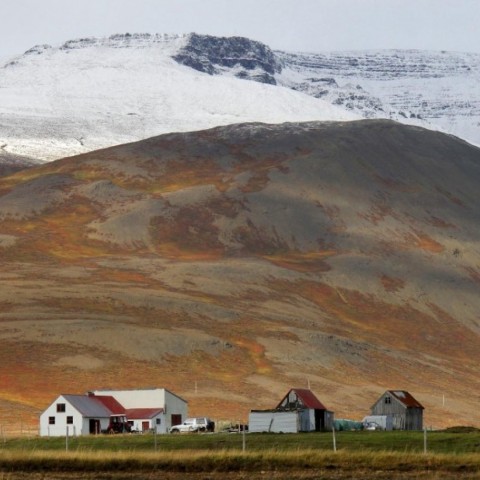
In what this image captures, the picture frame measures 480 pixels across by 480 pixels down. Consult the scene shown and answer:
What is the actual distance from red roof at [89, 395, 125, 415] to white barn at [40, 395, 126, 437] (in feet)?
1.96

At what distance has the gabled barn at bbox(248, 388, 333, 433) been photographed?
301 ft

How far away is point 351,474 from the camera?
174 feet

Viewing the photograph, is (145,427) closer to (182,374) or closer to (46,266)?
(182,374)

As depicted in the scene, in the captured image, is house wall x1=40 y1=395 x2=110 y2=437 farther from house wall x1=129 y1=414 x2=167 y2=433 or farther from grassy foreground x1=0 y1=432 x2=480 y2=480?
grassy foreground x1=0 y1=432 x2=480 y2=480

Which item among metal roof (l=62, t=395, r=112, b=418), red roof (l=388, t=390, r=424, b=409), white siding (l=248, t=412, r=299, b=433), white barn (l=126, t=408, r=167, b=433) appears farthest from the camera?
red roof (l=388, t=390, r=424, b=409)

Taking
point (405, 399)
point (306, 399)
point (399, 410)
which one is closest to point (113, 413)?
point (306, 399)

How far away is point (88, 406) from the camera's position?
324 feet

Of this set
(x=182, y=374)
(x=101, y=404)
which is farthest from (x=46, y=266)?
(x=101, y=404)

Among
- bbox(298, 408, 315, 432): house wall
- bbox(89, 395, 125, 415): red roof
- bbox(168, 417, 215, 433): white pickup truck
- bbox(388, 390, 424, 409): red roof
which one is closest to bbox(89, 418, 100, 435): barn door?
bbox(89, 395, 125, 415): red roof

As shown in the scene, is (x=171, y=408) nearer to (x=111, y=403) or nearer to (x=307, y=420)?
(x=111, y=403)

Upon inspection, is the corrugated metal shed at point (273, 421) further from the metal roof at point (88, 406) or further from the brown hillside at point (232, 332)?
the brown hillside at point (232, 332)

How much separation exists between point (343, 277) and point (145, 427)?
97.4 meters

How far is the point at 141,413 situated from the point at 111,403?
249cm

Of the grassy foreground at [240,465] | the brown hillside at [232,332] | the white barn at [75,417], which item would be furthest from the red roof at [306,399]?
the grassy foreground at [240,465]
